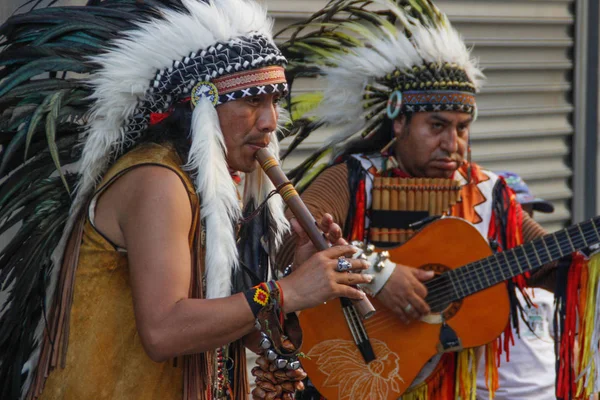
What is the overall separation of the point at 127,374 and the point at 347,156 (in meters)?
1.70

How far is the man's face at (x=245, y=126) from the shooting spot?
2.43m

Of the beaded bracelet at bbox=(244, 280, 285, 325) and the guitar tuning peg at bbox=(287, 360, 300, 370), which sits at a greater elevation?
the beaded bracelet at bbox=(244, 280, 285, 325)

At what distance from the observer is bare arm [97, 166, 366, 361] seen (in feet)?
6.96

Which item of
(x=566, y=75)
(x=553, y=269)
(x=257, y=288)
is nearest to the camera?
(x=257, y=288)

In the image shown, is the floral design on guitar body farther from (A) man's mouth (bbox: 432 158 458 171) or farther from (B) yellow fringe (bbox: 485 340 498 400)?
(A) man's mouth (bbox: 432 158 458 171)

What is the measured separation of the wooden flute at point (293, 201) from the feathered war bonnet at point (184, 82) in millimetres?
133

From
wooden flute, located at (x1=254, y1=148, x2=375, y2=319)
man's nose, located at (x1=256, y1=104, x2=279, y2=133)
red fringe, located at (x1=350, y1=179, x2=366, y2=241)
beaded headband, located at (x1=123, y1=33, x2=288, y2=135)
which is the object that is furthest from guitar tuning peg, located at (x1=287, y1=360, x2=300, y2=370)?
red fringe, located at (x1=350, y1=179, x2=366, y2=241)

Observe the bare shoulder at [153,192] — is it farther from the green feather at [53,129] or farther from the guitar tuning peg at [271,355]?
the guitar tuning peg at [271,355]

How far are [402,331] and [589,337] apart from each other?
72cm

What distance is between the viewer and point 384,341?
3.35 metres

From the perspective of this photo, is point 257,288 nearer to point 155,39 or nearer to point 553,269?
point 155,39

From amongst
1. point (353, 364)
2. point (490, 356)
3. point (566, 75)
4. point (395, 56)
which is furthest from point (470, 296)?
point (566, 75)

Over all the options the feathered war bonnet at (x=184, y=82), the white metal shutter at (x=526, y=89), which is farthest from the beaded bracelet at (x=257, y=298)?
the white metal shutter at (x=526, y=89)

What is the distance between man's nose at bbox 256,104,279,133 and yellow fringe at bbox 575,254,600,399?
5.05 feet
